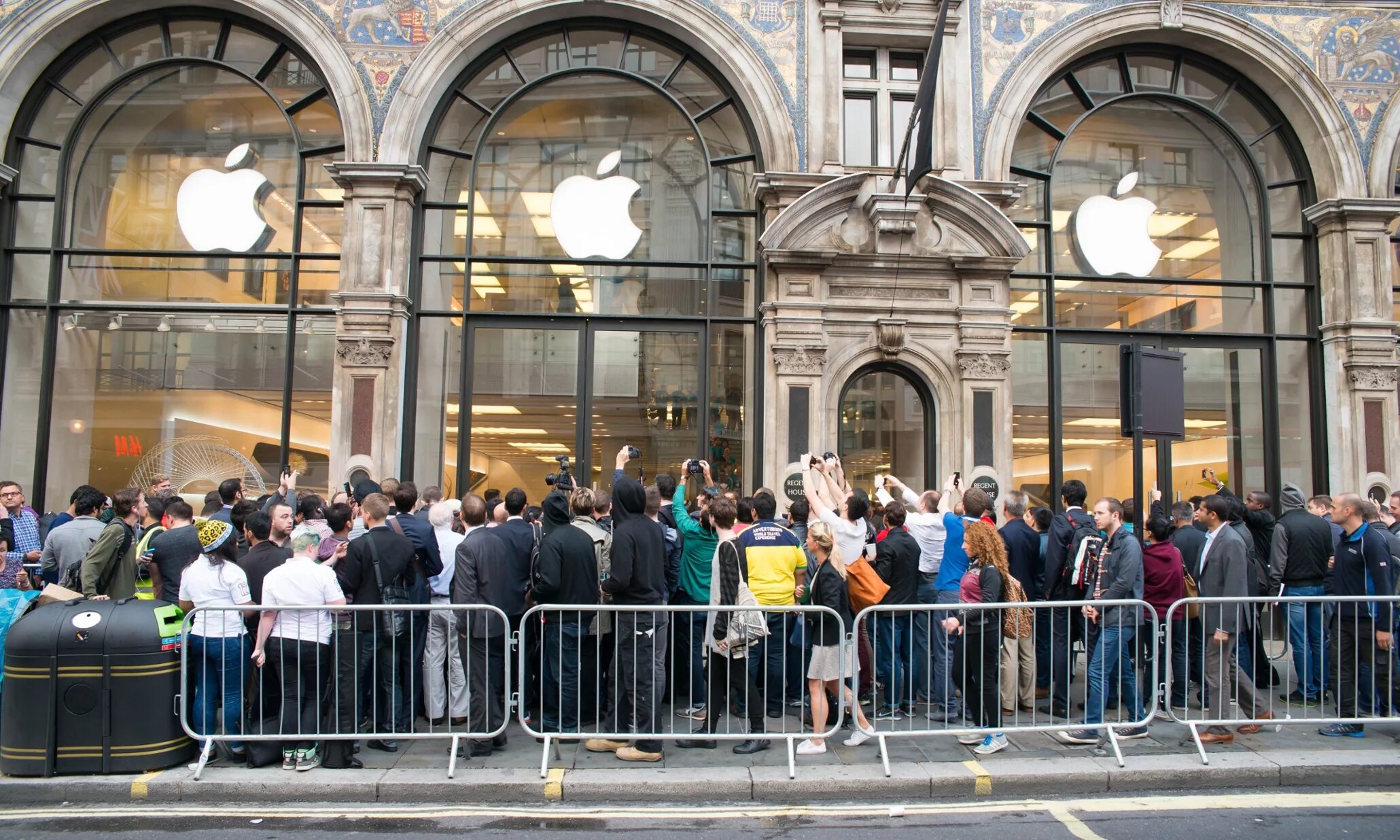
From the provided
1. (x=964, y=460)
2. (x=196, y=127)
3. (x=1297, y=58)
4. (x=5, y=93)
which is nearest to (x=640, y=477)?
(x=964, y=460)

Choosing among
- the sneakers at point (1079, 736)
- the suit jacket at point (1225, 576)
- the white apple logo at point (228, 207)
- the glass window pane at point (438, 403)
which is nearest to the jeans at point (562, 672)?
the sneakers at point (1079, 736)

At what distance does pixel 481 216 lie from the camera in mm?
13086

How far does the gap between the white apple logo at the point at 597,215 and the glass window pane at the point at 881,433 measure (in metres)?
3.74

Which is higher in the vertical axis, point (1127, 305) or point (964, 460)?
point (1127, 305)

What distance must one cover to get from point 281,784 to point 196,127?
34.5 ft

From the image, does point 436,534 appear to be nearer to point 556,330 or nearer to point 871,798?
point 871,798

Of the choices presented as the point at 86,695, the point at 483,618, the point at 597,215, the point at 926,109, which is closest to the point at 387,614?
the point at 483,618

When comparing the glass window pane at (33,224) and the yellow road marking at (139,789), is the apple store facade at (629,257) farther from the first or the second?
the yellow road marking at (139,789)

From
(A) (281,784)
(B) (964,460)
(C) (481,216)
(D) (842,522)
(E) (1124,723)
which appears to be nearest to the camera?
(A) (281,784)

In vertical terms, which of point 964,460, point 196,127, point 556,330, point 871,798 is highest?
point 196,127

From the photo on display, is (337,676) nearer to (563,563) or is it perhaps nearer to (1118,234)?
(563,563)

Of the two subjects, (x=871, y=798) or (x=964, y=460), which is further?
(x=964, y=460)

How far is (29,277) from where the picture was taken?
12984 millimetres

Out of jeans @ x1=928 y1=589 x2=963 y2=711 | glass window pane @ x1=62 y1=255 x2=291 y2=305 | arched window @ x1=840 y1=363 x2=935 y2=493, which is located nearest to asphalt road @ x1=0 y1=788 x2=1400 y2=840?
jeans @ x1=928 y1=589 x2=963 y2=711
